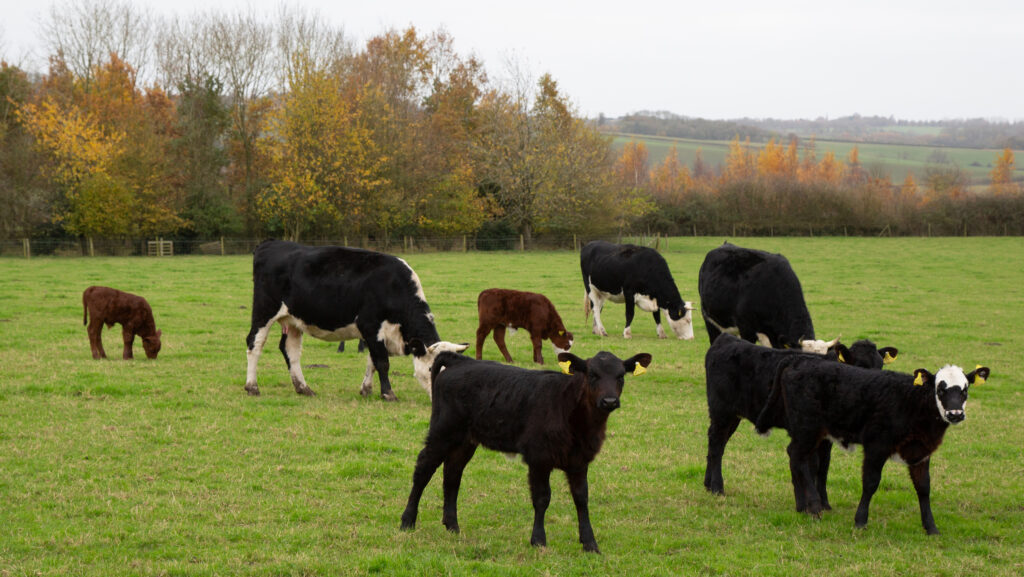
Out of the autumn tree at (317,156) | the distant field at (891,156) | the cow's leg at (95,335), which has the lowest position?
the cow's leg at (95,335)

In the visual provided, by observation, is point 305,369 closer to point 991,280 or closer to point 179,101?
point 991,280

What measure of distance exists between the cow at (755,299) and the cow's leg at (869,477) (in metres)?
4.58

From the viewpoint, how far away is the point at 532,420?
248 inches

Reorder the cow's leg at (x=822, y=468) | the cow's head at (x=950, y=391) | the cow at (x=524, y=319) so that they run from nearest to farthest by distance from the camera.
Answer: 1. the cow's head at (x=950, y=391)
2. the cow's leg at (x=822, y=468)
3. the cow at (x=524, y=319)

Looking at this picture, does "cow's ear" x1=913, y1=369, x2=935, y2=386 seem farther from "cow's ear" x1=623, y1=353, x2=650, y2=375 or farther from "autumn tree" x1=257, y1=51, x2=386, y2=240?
"autumn tree" x1=257, y1=51, x2=386, y2=240

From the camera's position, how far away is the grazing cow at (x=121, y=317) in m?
14.4

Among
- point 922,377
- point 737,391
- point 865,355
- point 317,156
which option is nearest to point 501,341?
point 865,355

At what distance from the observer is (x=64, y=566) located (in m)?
5.65

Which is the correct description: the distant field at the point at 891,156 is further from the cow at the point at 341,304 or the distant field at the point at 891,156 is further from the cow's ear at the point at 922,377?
the cow's ear at the point at 922,377

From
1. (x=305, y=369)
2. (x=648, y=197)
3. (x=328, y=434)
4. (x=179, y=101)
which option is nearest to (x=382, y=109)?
(x=179, y=101)

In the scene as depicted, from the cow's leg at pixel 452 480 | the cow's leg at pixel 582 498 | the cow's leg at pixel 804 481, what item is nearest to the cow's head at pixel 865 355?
the cow's leg at pixel 804 481

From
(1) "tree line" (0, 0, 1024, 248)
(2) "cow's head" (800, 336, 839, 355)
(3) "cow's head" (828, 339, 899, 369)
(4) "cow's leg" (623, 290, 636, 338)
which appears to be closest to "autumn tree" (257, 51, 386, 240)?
(1) "tree line" (0, 0, 1024, 248)

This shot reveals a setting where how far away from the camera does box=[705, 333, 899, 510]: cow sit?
25.3 ft

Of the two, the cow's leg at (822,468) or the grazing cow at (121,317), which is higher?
the grazing cow at (121,317)
